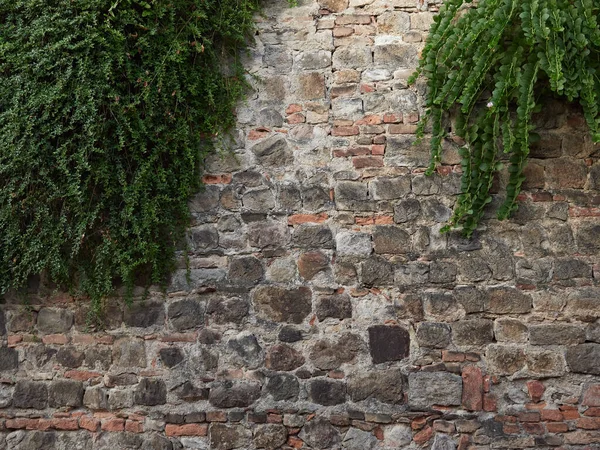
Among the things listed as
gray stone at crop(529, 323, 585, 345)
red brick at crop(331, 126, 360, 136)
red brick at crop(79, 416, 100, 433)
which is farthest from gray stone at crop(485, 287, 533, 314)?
red brick at crop(79, 416, 100, 433)

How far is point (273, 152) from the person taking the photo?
373cm

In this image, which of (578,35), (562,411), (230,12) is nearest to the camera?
(578,35)

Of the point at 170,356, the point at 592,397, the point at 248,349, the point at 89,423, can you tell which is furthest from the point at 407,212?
the point at 89,423

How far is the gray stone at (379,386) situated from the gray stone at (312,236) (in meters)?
0.75

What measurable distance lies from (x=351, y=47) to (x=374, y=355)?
178cm

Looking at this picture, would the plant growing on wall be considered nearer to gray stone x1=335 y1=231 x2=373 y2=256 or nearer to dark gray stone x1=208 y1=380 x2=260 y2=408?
gray stone x1=335 y1=231 x2=373 y2=256

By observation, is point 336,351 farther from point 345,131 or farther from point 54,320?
point 54,320

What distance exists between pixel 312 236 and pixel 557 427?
5.49 feet

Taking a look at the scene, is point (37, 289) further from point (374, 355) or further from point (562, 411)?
point (562, 411)

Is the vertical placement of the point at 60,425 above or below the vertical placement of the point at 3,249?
below

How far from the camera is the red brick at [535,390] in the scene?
346 cm

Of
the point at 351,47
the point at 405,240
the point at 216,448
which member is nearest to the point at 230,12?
the point at 351,47

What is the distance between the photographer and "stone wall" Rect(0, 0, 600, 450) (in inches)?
137

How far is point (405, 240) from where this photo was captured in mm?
3607
